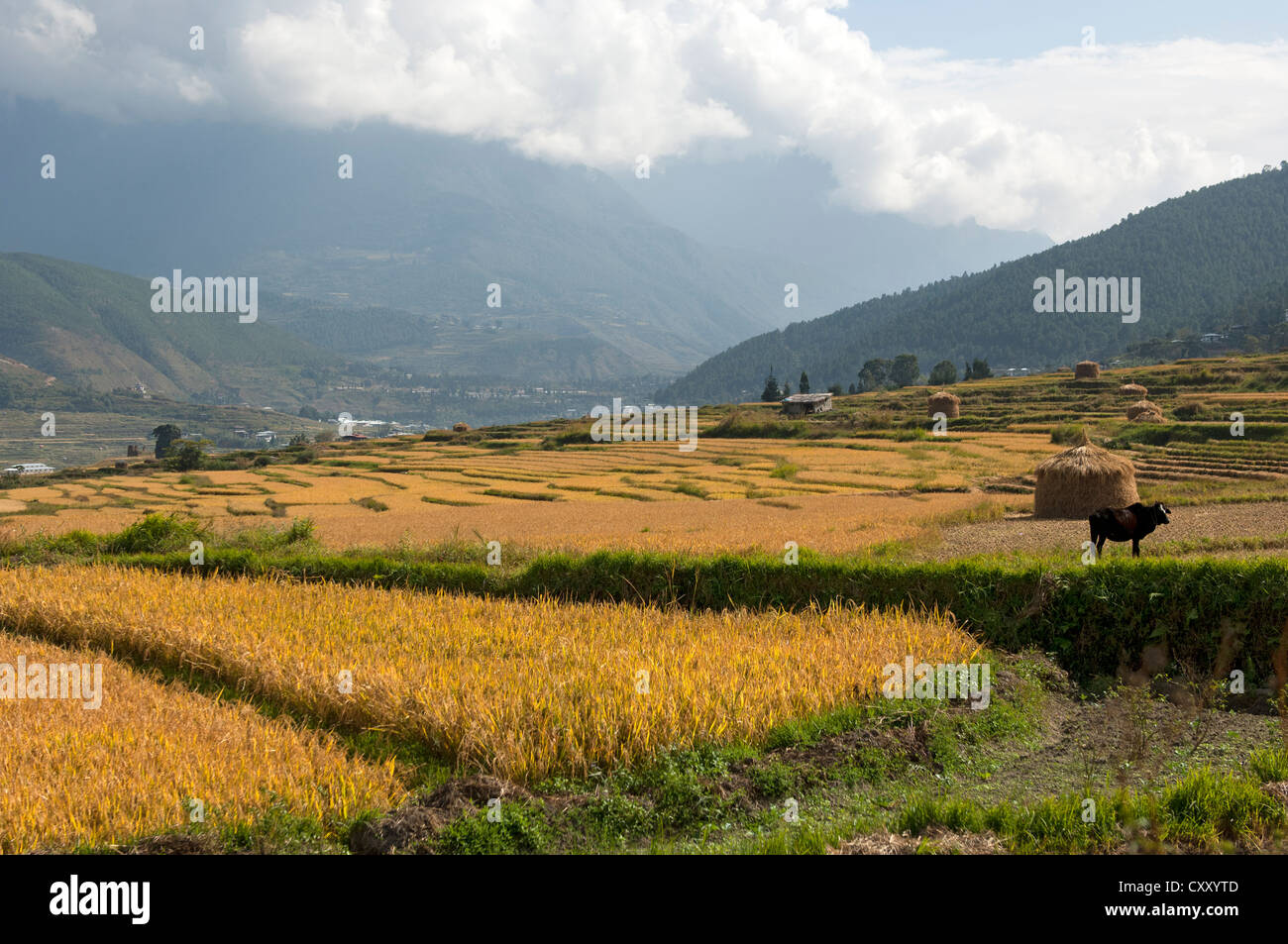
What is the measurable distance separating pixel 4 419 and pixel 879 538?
187104mm

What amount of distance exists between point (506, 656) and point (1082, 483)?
15.3 meters

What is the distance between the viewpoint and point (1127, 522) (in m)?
12.8

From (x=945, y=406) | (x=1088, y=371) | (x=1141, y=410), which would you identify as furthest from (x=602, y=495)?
(x=1088, y=371)

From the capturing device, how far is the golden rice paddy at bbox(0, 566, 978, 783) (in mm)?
7086

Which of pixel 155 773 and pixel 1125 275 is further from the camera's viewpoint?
pixel 1125 275

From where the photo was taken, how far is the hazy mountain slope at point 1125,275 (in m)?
147

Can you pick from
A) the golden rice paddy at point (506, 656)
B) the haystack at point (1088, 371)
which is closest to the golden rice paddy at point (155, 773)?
the golden rice paddy at point (506, 656)

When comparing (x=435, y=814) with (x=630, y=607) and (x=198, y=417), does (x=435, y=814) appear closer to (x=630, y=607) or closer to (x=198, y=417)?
(x=630, y=607)

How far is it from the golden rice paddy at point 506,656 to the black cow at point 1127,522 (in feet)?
11.7

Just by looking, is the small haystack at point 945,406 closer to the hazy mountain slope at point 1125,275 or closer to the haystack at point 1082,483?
the haystack at point 1082,483

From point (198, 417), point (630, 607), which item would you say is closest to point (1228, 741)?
point (630, 607)

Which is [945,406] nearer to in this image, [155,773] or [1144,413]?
[1144,413]

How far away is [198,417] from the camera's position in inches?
6698

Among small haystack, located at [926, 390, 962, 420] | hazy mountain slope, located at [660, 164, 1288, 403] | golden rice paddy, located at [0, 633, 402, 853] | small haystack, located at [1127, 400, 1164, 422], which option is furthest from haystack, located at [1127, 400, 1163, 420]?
hazy mountain slope, located at [660, 164, 1288, 403]
